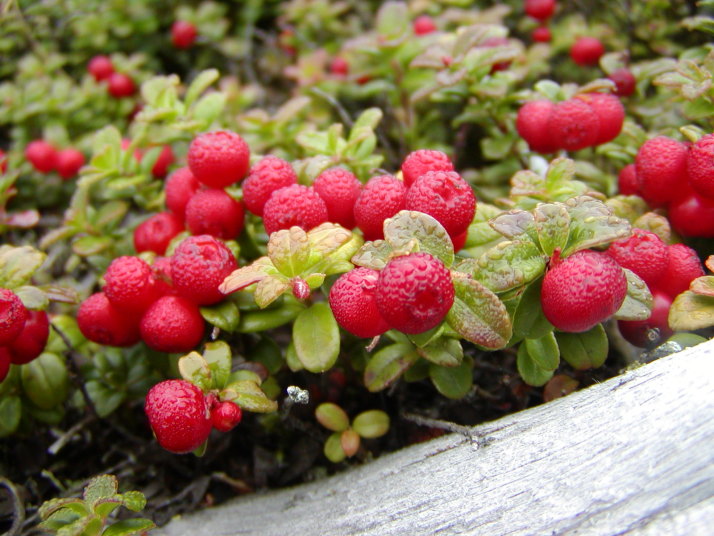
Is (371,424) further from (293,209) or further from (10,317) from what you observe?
(10,317)

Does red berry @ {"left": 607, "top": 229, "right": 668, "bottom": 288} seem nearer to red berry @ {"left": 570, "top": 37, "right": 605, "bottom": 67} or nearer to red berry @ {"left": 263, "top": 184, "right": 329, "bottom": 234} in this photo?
red berry @ {"left": 263, "top": 184, "right": 329, "bottom": 234}

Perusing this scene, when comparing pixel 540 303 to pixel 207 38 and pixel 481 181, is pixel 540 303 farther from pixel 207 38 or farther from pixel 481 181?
pixel 207 38

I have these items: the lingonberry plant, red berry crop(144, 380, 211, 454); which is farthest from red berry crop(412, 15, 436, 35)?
red berry crop(144, 380, 211, 454)

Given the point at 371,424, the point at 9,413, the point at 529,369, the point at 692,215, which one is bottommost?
the point at 371,424

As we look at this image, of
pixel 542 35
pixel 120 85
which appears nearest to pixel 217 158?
pixel 120 85

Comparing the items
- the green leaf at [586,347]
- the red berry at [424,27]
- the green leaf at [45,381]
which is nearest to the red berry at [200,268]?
the green leaf at [45,381]

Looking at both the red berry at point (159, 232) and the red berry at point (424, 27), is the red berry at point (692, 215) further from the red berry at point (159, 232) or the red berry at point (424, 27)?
the red berry at point (424, 27)
